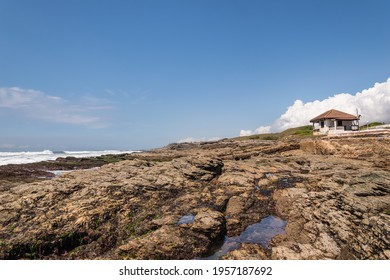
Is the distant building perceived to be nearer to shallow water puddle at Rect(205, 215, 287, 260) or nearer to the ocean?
shallow water puddle at Rect(205, 215, 287, 260)

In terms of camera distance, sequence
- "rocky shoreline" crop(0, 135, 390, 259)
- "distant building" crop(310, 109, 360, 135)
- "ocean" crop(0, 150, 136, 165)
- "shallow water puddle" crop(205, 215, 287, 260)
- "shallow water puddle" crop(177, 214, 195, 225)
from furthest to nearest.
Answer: "ocean" crop(0, 150, 136, 165), "distant building" crop(310, 109, 360, 135), "shallow water puddle" crop(177, 214, 195, 225), "shallow water puddle" crop(205, 215, 287, 260), "rocky shoreline" crop(0, 135, 390, 259)

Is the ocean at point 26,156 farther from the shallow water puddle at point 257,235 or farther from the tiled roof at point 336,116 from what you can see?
the tiled roof at point 336,116

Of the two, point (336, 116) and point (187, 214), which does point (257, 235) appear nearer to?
point (187, 214)

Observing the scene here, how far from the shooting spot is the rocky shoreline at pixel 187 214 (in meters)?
10.8

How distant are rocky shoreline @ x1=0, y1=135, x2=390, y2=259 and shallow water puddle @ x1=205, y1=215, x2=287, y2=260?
27 cm

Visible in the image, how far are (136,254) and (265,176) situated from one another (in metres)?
14.5

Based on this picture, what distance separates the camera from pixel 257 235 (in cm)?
1247

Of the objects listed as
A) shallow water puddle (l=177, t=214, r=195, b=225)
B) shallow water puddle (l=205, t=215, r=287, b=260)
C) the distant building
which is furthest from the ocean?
the distant building

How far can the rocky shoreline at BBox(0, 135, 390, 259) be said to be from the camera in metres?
10.8

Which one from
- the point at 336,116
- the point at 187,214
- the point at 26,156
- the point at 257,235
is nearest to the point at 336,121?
the point at 336,116

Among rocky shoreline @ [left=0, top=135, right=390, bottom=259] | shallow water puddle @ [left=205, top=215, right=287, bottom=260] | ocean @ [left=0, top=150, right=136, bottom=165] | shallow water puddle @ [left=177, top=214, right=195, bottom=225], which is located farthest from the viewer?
ocean @ [left=0, top=150, right=136, bottom=165]

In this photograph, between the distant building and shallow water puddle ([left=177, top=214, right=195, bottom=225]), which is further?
the distant building

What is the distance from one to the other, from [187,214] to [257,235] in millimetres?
4025

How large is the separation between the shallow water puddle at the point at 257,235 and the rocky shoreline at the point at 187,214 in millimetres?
270
